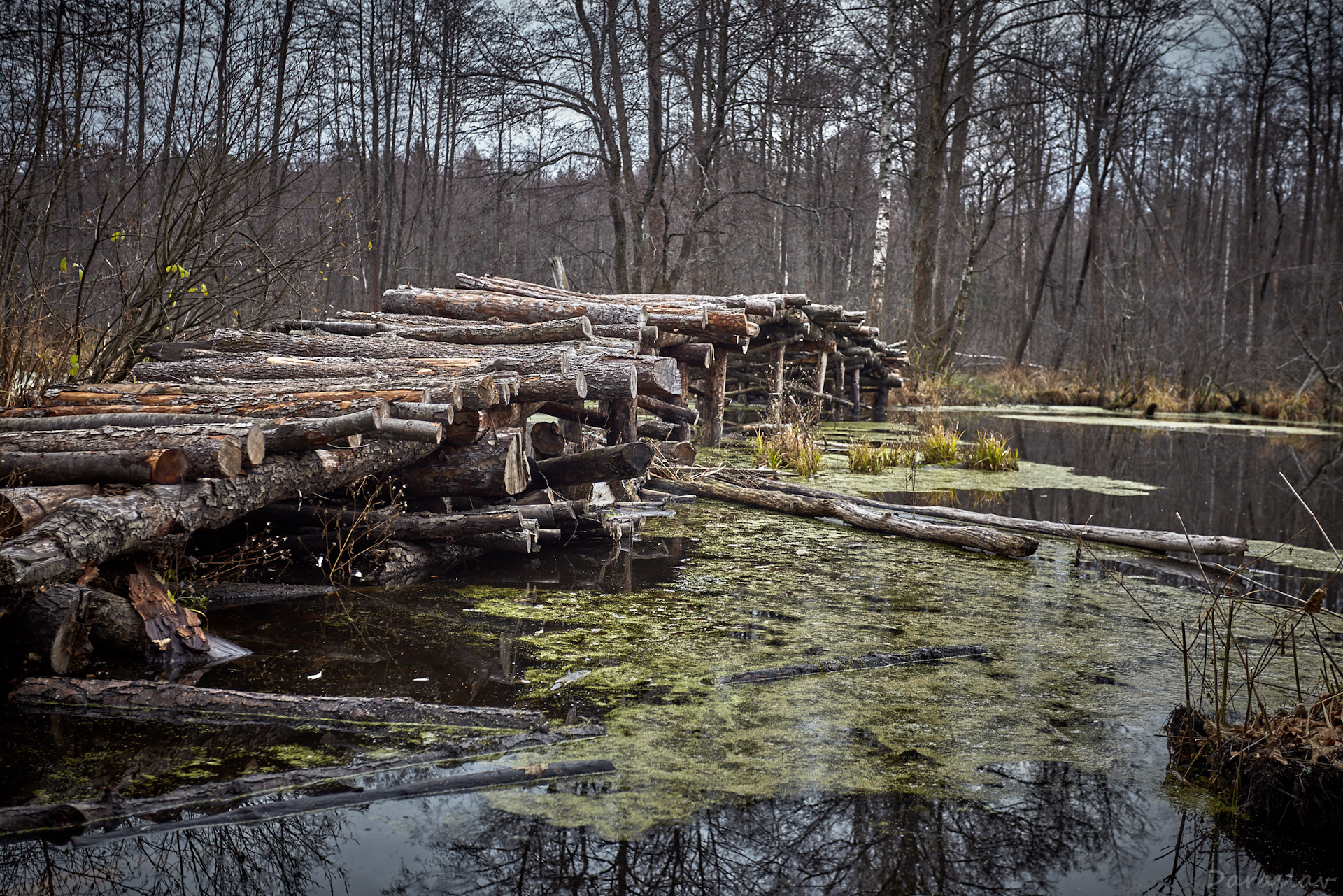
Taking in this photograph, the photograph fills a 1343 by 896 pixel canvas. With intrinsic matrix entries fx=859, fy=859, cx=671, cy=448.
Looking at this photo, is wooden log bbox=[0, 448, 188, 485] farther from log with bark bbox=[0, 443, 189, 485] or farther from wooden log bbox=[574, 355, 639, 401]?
wooden log bbox=[574, 355, 639, 401]

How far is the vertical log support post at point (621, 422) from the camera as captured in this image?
7734 mm

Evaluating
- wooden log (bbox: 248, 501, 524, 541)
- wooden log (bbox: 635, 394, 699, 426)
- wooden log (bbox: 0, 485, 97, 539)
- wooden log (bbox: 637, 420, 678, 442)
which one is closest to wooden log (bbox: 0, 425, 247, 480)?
wooden log (bbox: 0, 485, 97, 539)

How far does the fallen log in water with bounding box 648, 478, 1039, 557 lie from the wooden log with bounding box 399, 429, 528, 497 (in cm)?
284

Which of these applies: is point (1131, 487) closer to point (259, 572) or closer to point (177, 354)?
point (259, 572)

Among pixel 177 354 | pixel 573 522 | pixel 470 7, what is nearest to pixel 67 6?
pixel 177 354

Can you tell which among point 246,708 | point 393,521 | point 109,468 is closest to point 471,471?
point 393,521

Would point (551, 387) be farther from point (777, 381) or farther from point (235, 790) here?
point (777, 381)

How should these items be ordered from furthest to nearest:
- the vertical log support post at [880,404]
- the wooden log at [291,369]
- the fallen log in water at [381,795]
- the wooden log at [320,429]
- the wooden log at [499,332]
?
the vertical log support post at [880,404] → the wooden log at [499,332] → the wooden log at [291,369] → the wooden log at [320,429] → the fallen log in water at [381,795]

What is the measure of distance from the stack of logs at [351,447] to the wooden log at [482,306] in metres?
0.02

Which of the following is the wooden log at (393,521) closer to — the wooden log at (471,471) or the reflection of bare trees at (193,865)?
the wooden log at (471,471)

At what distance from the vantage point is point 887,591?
5094 mm

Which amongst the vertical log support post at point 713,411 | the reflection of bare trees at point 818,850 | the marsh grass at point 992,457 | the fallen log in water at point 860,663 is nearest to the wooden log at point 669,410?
the vertical log support post at point 713,411

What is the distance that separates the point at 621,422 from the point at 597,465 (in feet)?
5.70

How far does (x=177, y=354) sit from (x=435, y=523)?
2.67 m
